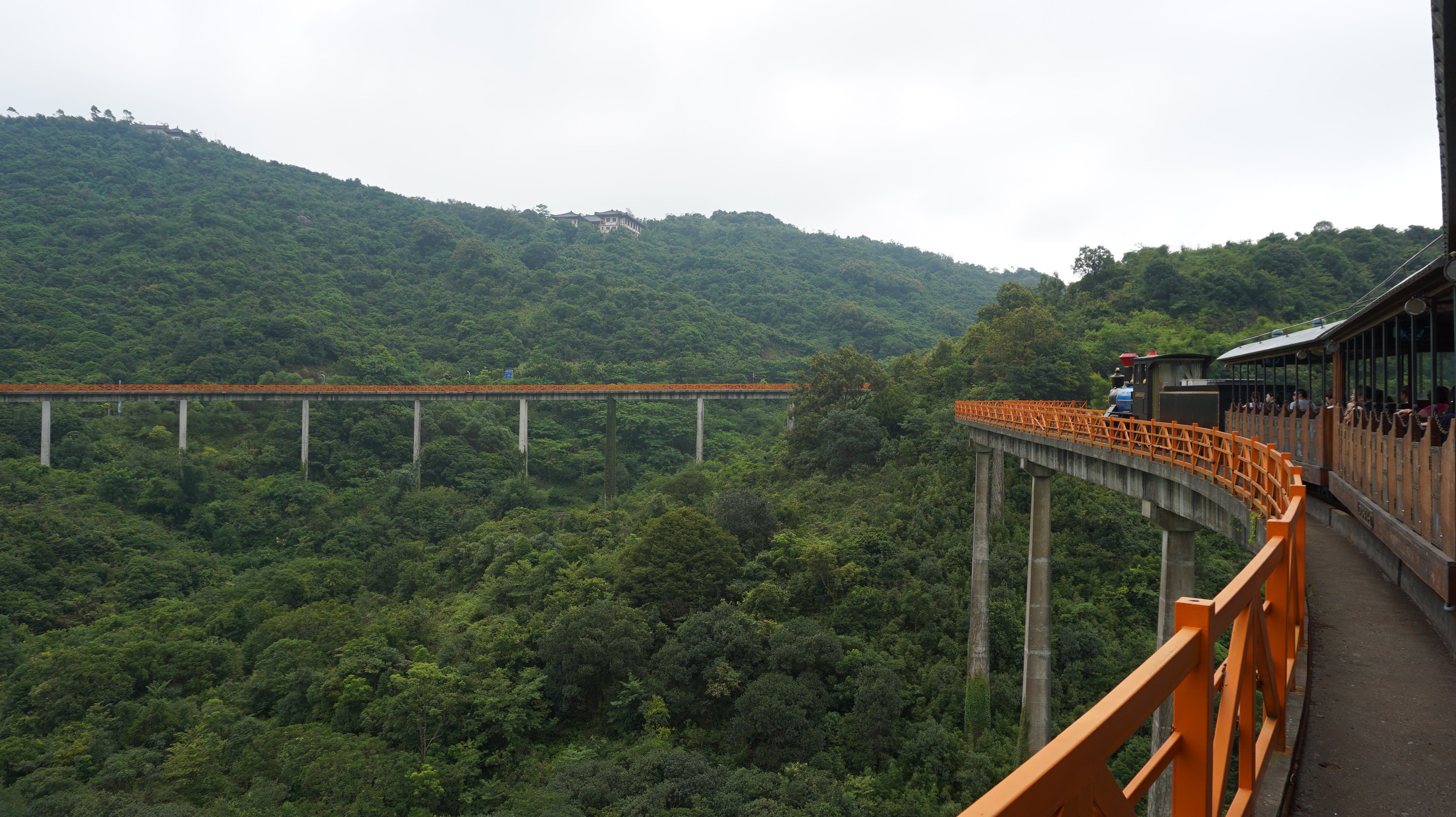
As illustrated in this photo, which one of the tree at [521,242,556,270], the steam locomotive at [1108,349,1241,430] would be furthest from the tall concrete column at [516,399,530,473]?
the tree at [521,242,556,270]

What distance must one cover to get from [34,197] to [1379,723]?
9730cm

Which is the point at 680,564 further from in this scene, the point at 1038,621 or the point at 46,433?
the point at 46,433

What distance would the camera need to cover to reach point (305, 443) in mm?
46844

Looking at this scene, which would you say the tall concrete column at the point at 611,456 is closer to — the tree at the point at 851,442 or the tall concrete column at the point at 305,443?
the tree at the point at 851,442

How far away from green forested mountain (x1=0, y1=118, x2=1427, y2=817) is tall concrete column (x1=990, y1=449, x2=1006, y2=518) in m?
0.51

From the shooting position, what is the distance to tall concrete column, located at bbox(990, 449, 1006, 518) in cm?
2902

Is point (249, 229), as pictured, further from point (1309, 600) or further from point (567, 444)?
point (1309, 600)

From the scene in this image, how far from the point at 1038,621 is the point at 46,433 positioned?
172 ft

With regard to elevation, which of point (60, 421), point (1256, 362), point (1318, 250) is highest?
point (1318, 250)

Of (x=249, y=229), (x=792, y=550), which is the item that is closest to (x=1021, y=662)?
(x=792, y=550)

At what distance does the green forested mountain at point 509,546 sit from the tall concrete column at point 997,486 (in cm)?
51

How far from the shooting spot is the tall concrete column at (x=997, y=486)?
2902 cm

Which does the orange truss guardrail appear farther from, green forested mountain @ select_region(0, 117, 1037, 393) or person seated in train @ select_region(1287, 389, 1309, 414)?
person seated in train @ select_region(1287, 389, 1309, 414)

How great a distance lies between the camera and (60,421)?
43.1 m
